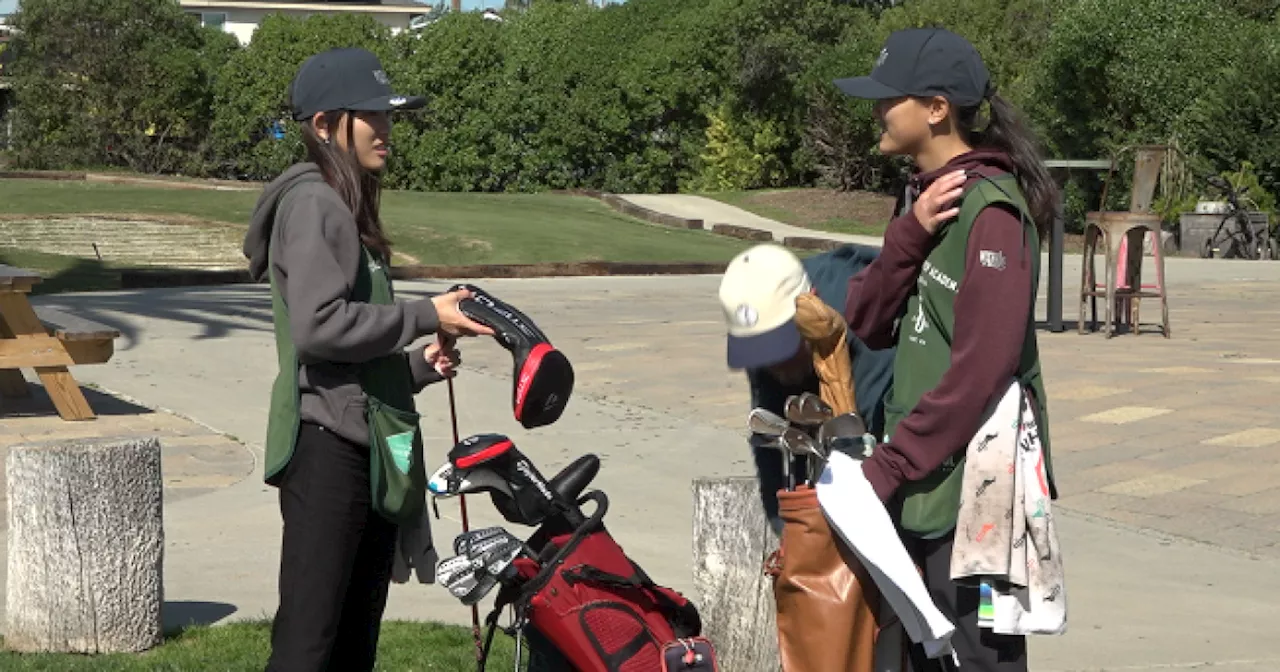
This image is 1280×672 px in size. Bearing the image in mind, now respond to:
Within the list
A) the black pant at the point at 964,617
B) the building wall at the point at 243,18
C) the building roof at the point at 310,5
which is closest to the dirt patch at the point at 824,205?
the black pant at the point at 964,617

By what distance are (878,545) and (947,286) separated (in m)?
0.51

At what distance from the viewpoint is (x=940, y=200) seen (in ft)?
10.9

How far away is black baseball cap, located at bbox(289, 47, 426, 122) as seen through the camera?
3.90 meters

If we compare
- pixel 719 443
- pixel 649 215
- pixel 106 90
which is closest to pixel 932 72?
pixel 719 443

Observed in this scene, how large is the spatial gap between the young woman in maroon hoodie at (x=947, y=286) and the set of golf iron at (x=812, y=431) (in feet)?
0.22

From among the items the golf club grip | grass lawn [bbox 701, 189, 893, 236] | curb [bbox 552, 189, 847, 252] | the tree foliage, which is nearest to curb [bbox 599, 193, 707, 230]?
curb [bbox 552, 189, 847, 252]

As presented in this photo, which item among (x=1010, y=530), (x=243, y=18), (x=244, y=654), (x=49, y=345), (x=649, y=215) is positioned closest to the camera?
(x=1010, y=530)

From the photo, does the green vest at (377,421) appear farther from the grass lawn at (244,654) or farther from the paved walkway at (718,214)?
the paved walkway at (718,214)

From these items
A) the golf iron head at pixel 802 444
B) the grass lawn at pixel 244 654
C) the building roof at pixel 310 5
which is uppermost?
the building roof at pixel 310 5

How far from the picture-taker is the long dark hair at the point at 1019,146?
11.3 ft

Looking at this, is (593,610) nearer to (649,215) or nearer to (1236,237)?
(1236,237)

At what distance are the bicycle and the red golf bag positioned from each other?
88.0 ft

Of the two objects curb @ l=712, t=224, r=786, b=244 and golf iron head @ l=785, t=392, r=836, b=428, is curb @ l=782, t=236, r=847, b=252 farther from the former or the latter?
golf iron head @ l=785, t=392, r=836, b=428

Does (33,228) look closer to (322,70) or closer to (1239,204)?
(1239,204)
